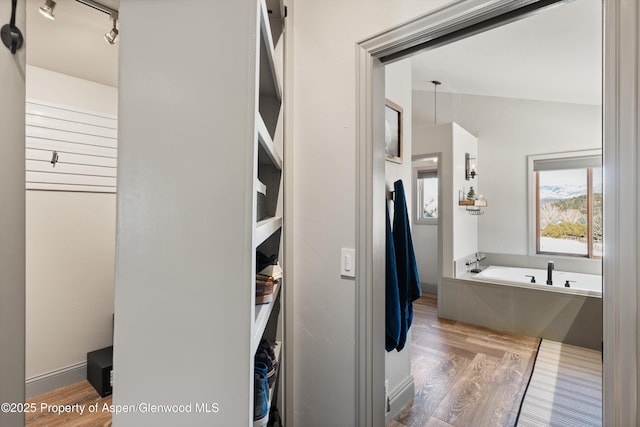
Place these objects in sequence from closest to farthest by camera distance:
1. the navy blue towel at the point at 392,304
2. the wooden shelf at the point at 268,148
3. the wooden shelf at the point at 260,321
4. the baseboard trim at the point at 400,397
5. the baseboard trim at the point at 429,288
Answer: the wooden shelf at the point at 260,321 < the wooden shelf at the point at 268,148 < the navy blue towel at the point at 392,304 < the baseboard trim at the point at 400,397 < the baseboard trim at the point at 429,288

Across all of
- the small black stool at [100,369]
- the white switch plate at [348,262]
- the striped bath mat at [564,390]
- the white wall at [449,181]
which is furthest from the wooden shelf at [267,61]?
the white wall at [449,181]

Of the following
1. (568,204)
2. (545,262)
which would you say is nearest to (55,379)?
(545,262)

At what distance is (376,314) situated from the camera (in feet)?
3.92

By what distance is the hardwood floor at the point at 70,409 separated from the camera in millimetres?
608

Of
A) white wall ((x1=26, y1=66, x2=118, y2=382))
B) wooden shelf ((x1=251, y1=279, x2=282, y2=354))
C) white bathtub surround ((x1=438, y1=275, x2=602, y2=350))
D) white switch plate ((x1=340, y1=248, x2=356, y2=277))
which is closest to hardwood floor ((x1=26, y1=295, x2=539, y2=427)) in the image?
white bathtub surround ((x1=438, y1=275, x2=602, y2=350))

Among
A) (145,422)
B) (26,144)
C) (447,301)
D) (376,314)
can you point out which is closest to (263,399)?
(145,422)

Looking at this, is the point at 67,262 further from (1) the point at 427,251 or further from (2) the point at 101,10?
(1) the point at 427,251

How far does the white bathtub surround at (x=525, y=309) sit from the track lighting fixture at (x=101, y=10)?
3740 millimetres

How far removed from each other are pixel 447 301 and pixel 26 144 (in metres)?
3.88

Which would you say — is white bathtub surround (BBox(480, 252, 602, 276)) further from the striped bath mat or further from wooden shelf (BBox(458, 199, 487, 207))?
the striped bath mat

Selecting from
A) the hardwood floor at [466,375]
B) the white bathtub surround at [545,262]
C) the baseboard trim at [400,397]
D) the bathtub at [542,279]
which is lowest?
the hardwood floor at [466,375]

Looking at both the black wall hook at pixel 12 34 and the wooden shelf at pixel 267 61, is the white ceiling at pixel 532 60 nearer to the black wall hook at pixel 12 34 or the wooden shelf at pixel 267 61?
the wooden shelf at pixel 267 61

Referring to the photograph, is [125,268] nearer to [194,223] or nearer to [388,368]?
[194,223]

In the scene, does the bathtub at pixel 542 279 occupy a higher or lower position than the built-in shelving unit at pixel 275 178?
lower
